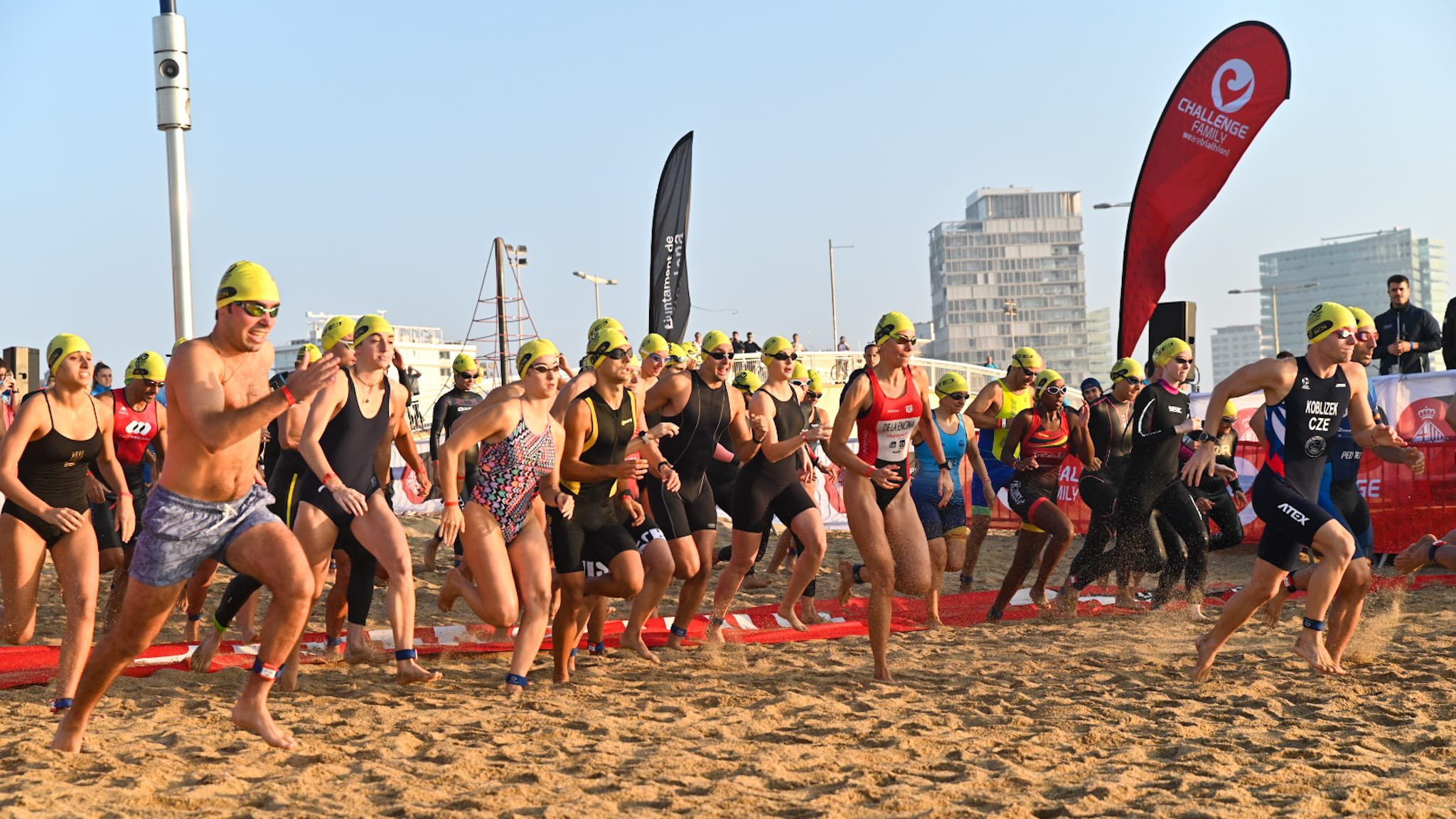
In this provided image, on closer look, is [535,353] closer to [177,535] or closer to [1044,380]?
[177,535]

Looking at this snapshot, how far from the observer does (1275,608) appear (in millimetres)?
8109

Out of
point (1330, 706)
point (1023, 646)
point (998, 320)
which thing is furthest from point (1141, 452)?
point (998, 320)

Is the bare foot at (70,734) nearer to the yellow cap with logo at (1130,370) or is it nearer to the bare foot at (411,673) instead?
the bare foot at (411,673)

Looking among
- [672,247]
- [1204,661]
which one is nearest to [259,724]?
[1204,661]

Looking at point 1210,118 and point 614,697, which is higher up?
point 1210,118

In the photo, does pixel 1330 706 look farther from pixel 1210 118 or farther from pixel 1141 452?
pixel 1210 118

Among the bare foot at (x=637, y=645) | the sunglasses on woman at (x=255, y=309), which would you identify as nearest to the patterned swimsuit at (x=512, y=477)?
the bare foot at (x=637, y=645)

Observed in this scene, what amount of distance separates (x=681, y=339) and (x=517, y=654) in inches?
624

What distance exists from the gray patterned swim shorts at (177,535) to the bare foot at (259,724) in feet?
1.80

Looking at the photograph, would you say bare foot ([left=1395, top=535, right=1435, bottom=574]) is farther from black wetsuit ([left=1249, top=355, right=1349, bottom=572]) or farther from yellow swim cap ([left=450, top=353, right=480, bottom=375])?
yellow swim cap ([left=450, top=353, right=480, bottom=375])

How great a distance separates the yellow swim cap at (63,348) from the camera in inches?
256

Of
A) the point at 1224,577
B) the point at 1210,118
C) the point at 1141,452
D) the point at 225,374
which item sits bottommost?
the point at 1224,577

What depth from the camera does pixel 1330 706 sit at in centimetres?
588

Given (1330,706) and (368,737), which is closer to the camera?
(368,737)
